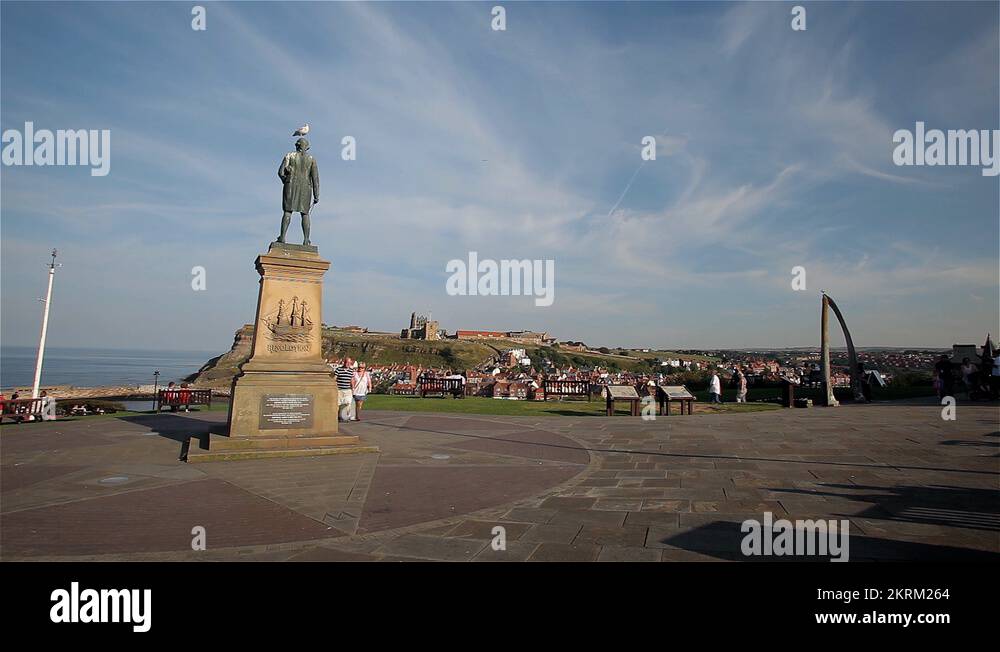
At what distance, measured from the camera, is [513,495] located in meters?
6.83

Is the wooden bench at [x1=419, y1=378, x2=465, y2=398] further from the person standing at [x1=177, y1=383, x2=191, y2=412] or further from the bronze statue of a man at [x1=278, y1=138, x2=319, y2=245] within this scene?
the bronze statue of a man at [x1=278, y1=138, x2=319, y2=245]

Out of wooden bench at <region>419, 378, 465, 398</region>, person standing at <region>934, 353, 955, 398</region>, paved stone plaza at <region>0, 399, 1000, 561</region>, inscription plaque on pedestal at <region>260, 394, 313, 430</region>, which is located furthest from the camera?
wooden bench at <region>419, 378, 465, 398</region>

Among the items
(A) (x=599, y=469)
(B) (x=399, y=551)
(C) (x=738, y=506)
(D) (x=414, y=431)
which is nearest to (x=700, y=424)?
(A) (x=599, y=469)

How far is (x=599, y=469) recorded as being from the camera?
852 centimetres

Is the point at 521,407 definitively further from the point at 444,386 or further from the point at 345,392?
the point at 345,392

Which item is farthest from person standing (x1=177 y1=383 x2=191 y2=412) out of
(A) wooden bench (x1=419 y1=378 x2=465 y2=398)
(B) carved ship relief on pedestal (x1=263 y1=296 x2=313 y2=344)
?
(B) carved ship relief on pedestal (x1=263 y1=296 x2=313 y2=344)

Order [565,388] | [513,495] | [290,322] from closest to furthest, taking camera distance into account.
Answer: [513,495], [290,322], [565,388]

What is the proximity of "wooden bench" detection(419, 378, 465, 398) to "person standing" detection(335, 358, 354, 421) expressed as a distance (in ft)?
31.2

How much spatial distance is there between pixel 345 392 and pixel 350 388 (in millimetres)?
206

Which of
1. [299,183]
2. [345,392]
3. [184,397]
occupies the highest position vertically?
[299,183]

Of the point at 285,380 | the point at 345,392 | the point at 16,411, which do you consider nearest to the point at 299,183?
the point at 285,380

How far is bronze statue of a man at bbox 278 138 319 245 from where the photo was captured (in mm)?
11500
